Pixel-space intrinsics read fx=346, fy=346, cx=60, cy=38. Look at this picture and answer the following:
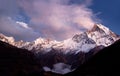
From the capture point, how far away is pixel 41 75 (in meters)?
194

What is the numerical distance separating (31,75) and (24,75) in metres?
6.91

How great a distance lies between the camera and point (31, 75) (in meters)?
194

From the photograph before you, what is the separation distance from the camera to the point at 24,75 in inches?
7830

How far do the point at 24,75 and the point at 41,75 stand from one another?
37.1ft

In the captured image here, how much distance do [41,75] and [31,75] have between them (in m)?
5.59
